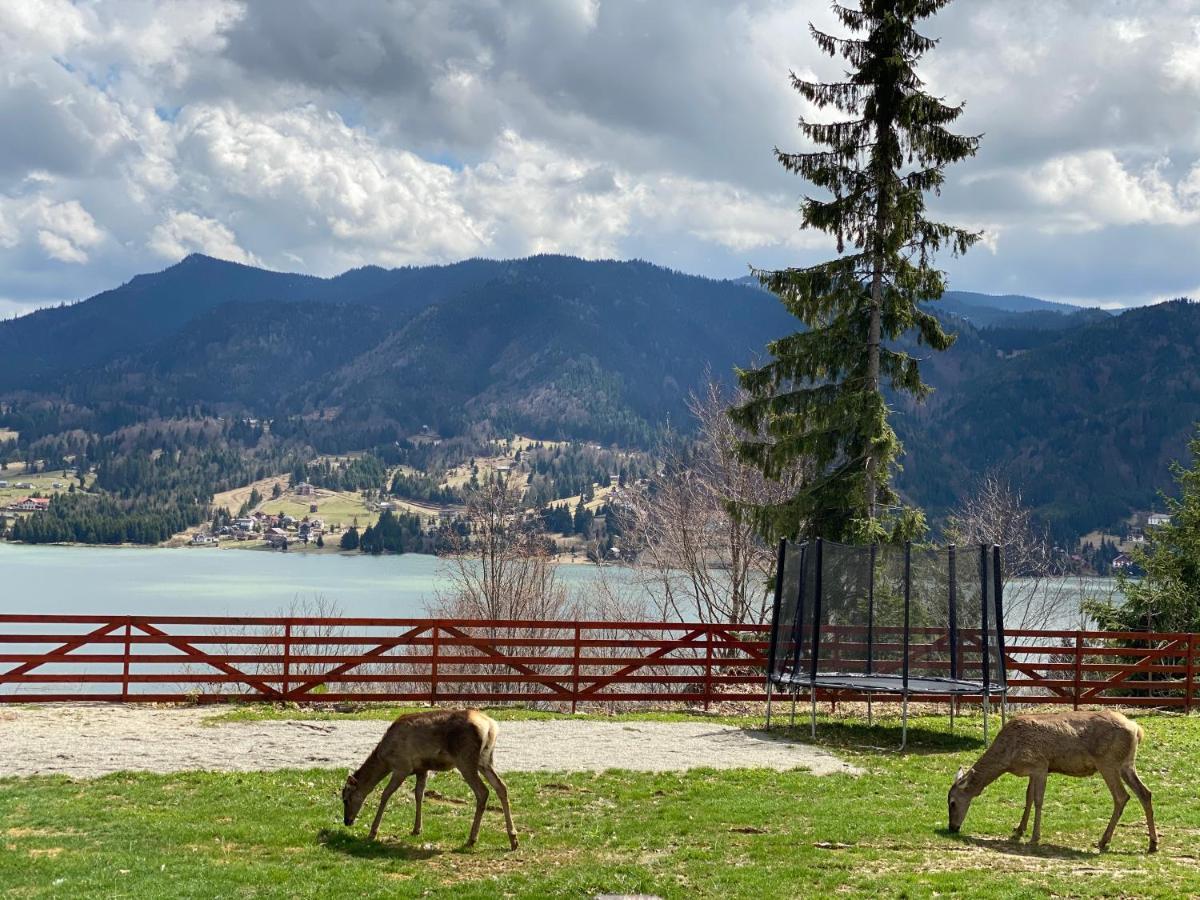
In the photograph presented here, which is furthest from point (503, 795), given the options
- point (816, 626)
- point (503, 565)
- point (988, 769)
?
point (503, 565)

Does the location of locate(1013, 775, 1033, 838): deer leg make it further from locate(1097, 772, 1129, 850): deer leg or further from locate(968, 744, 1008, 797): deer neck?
locate(1097, 772, 1129, 850): deer leg

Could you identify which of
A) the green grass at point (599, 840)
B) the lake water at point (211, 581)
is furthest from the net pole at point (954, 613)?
the lake water at point (211, 581)

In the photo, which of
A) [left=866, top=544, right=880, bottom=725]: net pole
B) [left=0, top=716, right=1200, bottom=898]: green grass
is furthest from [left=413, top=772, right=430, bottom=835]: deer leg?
[left=866, top=544, right=880, bottom=725]: net pole

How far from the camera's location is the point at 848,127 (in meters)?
21.5

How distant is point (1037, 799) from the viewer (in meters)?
9.27

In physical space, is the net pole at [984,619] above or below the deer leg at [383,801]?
above

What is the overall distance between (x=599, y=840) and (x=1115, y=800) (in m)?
4.54

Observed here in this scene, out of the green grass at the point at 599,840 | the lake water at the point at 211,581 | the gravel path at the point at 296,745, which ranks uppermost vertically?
the green grass at the point at 599,840

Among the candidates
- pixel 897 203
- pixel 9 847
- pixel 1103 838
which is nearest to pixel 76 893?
pixel 9 847

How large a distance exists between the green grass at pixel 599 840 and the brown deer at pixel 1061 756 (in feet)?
1.14

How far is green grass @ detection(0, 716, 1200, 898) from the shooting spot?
25.5 feet

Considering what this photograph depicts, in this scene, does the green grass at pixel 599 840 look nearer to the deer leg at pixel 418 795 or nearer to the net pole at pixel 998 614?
the deer leg at pixel 418 795

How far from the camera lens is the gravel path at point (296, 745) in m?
12.6

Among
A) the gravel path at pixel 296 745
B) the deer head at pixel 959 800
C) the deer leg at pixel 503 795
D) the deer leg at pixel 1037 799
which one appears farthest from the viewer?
the gravel path at pixel 296 745
